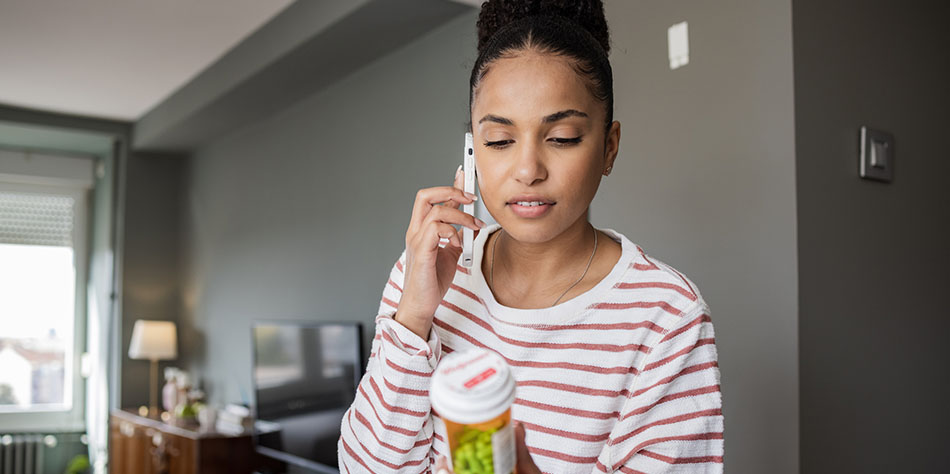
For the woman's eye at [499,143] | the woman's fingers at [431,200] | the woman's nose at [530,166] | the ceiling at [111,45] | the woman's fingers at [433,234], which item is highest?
the ceiling at [111,45]

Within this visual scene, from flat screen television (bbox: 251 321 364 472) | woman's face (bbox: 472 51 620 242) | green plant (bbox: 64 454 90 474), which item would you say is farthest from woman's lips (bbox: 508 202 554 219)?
green plant (bbox: 64 454 90 474)

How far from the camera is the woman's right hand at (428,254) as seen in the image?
0.88 meters

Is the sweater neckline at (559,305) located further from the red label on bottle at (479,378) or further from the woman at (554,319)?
the red label on bottle at (479,378)

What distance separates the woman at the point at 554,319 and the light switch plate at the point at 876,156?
94cm

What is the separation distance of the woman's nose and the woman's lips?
0.10ft

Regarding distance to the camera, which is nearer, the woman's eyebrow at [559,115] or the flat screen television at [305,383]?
the woman's eyebrow at [559,115]

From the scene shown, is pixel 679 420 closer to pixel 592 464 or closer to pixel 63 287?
pixel 592 464

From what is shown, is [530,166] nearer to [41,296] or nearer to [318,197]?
[318,197]

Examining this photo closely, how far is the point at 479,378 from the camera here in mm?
605

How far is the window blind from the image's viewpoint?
6023 mm

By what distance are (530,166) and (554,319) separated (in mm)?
190

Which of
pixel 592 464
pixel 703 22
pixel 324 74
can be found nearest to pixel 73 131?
pixel 324 74

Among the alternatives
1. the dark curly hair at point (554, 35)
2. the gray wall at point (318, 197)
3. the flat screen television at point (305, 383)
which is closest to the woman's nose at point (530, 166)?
the dark curly hair at point (554, 35)

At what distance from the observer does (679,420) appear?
0.87m
